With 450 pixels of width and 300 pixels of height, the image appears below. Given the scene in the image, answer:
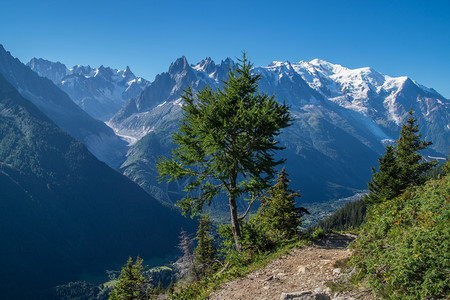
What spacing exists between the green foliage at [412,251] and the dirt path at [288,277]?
1.89 meters

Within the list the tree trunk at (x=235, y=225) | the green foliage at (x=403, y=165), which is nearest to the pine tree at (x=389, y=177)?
the green foliage at (x=403, y=165)

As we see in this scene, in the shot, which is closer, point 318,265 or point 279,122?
point 318,265

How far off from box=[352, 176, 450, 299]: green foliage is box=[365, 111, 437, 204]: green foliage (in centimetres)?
2776

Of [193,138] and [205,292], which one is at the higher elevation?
[193,138]

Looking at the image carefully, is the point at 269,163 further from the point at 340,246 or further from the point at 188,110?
the point at 340,246

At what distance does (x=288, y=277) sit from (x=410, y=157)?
31256 mm

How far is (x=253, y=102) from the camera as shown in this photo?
612 inches

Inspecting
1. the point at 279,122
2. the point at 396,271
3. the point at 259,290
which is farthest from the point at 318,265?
the point at 279,122

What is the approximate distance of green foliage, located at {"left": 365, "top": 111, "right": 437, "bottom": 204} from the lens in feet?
113

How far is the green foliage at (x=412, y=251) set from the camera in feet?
20.7

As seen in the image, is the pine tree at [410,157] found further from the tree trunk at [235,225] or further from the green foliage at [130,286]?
the green foliage at [130,286]

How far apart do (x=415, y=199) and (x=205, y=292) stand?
382 inches

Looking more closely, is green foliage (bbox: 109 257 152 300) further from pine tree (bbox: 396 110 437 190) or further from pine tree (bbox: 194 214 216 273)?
pine tree (bbox: 396 110 437 190)

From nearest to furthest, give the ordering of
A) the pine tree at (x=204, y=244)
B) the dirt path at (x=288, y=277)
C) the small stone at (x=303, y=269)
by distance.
A: 1. the dirt path at (x=288, y=277)
2. the small stone at (x=303, y=269)
3. the pine tree at (x=204, y=244)
